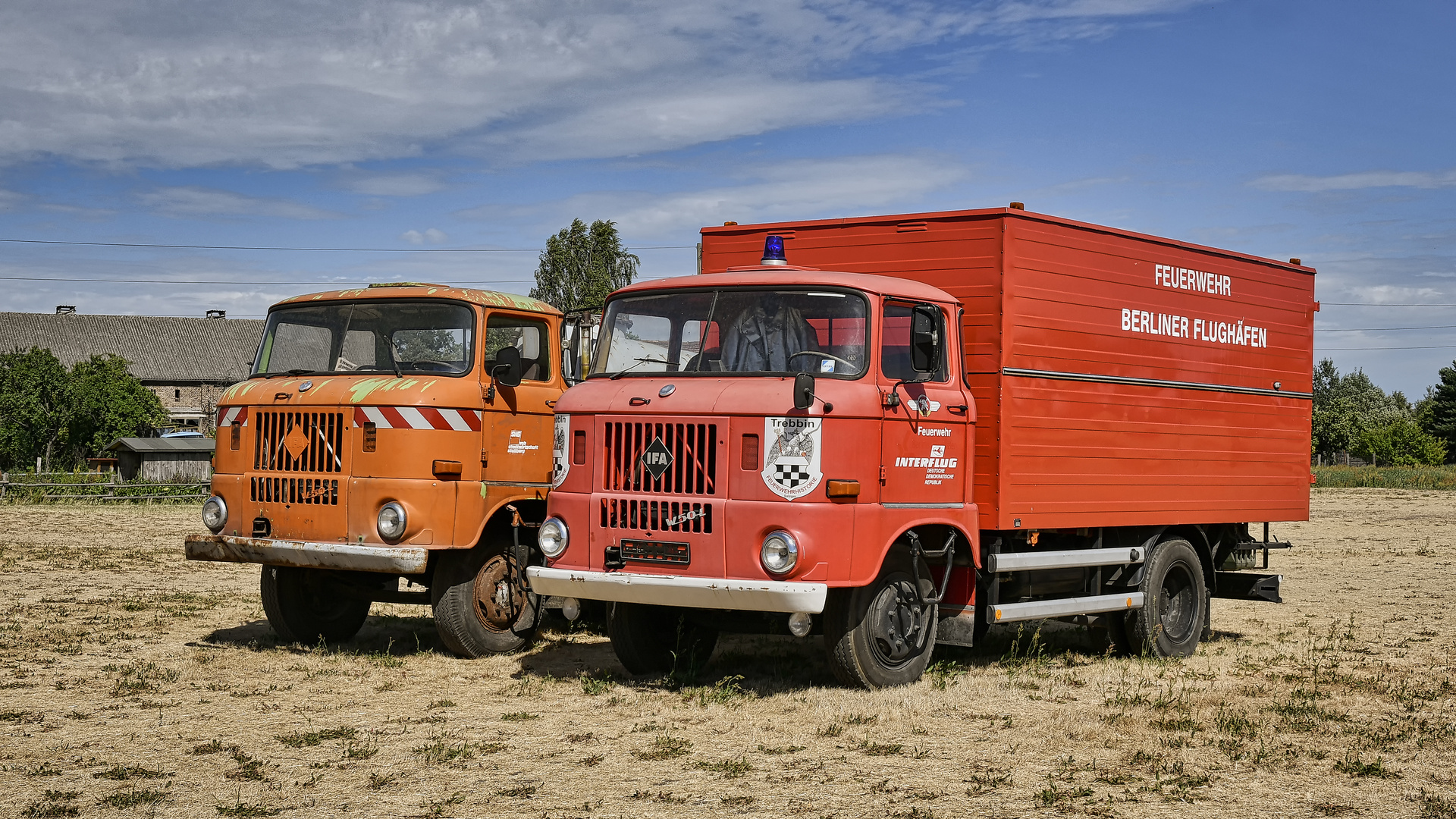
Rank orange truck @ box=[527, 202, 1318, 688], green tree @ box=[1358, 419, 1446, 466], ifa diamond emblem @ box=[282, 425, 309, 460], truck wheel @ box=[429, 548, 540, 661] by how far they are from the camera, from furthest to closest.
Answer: green tree @ box=[1358, 419, 1446, 466] → truck wheel @ box=[429, 548, 540, 661] → ifa diamond emblem @ box=[282, 425, 309, 460] → orange truck @ box=[527, 202, 1318, 688]

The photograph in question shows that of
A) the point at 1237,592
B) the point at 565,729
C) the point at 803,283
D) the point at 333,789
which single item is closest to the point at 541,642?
the point at 565,729

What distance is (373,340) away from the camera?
11023mm

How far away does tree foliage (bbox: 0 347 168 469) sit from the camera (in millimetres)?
63281

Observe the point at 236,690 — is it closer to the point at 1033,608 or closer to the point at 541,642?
the point at 541,642

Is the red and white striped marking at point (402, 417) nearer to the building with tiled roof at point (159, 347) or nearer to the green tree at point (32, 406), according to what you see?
the green tree at point (32, 406)

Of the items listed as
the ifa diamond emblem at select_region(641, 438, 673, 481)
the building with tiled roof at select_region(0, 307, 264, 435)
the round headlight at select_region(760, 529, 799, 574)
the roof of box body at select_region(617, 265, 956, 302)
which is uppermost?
the building with tiled roof at select_region(0, 307, 264, 435)

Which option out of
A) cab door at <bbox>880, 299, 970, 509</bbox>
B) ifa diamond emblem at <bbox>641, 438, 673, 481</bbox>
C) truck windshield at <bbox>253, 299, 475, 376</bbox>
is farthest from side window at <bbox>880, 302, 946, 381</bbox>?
truck windshield at <bbox>253, 299, 475, 376</bbox>

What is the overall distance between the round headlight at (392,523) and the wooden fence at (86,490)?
31.3 m

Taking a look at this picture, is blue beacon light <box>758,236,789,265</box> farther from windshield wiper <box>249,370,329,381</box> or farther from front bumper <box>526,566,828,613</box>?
windshield wiper <box>249,370,329,381</box>

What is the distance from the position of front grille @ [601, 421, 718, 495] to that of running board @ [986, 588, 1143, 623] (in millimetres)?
2677

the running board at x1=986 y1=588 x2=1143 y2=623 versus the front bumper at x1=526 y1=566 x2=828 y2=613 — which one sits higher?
the front bumper at x1=526 y1=566 x2=828 y2=613

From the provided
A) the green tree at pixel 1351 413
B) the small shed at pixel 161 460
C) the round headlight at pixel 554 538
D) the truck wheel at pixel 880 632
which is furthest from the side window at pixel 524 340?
the green tree at pixel 1351 413

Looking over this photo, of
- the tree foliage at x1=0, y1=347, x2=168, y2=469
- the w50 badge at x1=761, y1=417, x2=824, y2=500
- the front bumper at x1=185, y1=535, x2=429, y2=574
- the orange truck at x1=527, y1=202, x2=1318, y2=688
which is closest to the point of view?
the w50 badge at x1=761, y1=417, x2=824, y2=500

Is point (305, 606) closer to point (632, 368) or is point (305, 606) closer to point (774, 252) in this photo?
point (632, 368)
